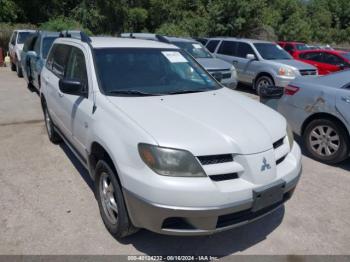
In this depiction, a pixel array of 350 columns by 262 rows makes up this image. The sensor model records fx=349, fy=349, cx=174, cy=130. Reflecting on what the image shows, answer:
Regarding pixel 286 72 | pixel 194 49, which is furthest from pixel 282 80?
pixel 194 49

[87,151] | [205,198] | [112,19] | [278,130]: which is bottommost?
[112,19]

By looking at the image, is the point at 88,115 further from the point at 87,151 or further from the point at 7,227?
the point at 7,227

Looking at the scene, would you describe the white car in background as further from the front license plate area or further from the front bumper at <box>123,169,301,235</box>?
the front license plate area

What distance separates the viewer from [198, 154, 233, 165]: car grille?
2.64 meters

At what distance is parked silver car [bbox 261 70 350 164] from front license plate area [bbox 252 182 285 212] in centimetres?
240

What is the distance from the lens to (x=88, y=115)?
135 inches

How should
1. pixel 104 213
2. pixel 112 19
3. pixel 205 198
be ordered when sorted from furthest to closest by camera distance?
pixel 112 19 < pixel 104 213 < pixel 205 198

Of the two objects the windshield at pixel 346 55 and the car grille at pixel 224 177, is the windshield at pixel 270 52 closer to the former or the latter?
the windshield at pixel 346 55

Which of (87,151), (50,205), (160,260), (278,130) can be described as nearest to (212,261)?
(160,260)

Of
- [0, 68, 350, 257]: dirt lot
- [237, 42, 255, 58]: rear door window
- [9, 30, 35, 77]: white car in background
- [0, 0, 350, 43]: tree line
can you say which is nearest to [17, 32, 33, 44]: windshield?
[9, 30, 35, 77]: white car in background

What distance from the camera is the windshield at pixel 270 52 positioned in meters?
10.8

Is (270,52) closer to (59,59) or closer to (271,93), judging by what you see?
(271,93)

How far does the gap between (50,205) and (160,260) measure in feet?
4.92

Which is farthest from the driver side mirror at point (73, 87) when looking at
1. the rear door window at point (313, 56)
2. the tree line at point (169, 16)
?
the tree line at point (169, 16)
